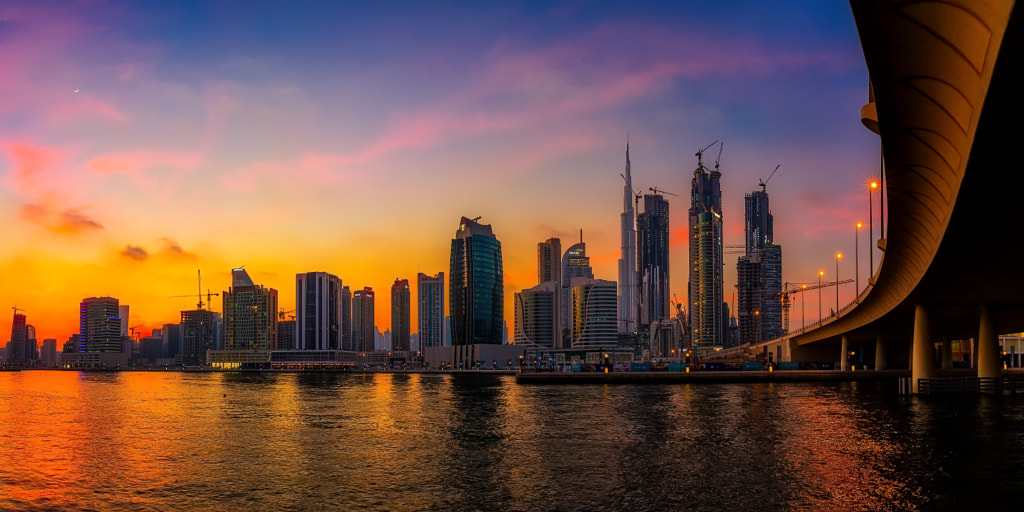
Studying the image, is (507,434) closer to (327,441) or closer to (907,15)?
(327,441)

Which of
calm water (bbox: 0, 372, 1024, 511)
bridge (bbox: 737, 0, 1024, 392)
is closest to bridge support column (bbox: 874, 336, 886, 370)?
calm water (bbox: 0, 372, 1024, 511)

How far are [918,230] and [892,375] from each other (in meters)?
125

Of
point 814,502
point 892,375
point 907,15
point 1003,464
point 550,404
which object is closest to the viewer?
point 907,15

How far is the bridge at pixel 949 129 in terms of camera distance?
15.8 metres

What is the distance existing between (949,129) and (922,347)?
7141 centimetres

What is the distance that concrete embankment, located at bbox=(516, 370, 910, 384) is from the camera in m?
145

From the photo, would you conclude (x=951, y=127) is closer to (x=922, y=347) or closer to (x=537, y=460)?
(x=537, y=460)

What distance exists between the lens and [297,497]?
3353cm

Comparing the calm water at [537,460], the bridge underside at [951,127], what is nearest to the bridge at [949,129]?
the bridge underside at [951,127]

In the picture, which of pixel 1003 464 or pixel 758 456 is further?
pixel 758 456

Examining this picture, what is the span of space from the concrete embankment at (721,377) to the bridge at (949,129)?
9415cm

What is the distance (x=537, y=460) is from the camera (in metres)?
43.6

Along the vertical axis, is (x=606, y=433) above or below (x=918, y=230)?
below

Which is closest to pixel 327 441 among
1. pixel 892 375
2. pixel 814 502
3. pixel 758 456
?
pixel 758 456
